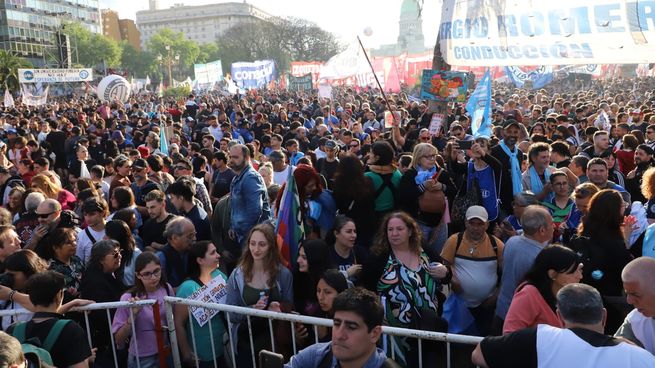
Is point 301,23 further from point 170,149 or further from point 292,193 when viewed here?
point 292,193

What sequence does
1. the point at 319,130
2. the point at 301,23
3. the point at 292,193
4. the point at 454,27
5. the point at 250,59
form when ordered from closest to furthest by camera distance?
the point at 292,193
the point at 454,27
the point at 319,130
the point at 301,23
the point at 250,59

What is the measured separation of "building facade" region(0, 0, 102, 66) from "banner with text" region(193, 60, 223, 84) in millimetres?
55731

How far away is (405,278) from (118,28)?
469 feet

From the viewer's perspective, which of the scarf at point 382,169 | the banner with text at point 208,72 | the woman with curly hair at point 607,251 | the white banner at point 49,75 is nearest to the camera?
the woman with curly hair at point 607,251

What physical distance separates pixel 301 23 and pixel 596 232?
79869 mm

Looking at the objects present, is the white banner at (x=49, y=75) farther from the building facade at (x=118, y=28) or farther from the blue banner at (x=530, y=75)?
the building facade at (x=118, y=28)

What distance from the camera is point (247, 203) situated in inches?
221

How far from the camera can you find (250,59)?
87.6m

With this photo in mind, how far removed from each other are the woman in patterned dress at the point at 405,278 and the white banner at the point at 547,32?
3498mm

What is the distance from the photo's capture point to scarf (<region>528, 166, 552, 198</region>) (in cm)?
639

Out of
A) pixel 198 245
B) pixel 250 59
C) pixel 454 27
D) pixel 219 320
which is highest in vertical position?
pixel 250 59

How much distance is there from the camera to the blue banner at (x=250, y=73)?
3153 cm

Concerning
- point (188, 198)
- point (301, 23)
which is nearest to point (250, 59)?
point (301, 23)

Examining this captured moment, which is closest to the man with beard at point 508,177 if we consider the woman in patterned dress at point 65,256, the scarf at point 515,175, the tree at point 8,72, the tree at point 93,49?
the scarf at point 515,175
